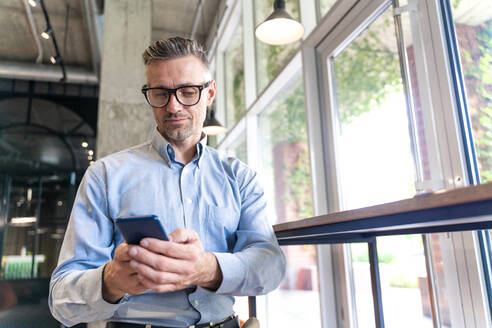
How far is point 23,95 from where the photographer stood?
805 cm

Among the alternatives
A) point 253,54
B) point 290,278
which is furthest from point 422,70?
point 290,278

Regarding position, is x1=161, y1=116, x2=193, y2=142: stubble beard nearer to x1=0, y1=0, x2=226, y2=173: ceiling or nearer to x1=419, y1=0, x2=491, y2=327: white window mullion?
x1=419, y1=0, x2=491, y2=327: white window mullion

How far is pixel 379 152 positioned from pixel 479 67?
2.62 feet

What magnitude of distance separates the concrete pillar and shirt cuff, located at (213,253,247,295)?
9.87 feet

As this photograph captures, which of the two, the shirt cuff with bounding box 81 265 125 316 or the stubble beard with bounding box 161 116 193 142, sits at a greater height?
Result: the stubble beard with bounding box 161 116 193 142

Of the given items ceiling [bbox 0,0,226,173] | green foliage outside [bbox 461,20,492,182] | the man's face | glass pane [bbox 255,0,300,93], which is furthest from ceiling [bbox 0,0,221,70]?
the man's face

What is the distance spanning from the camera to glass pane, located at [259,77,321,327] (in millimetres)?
3498

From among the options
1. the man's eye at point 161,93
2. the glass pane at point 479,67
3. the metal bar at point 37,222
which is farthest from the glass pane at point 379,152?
the metal bar at point 37,222

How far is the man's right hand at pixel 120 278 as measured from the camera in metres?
0.81

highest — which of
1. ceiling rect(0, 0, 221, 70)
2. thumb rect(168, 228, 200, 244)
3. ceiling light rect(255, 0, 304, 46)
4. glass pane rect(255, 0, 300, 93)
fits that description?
ceiling rect(0, 0, 221, 70)

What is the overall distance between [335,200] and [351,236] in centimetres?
92

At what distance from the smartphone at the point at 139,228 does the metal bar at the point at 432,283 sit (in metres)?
1.47

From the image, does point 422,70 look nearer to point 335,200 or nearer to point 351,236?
point 351,236

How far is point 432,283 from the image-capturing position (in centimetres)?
176
